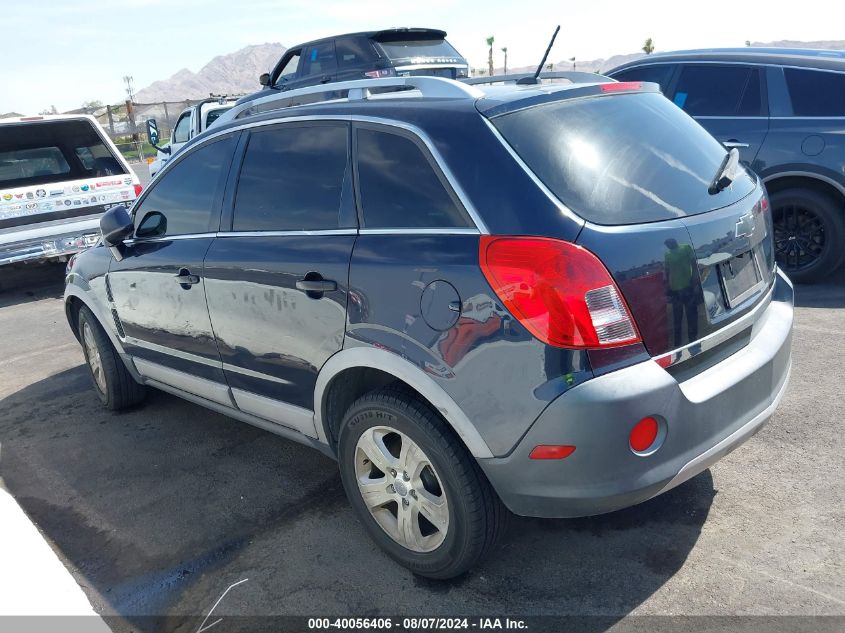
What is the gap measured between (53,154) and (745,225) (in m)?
8.51

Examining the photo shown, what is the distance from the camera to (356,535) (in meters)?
3.18

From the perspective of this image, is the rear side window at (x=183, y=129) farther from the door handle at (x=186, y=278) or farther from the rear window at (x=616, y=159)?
the rear window at (x=616, y=159)

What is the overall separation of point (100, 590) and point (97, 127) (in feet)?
24.2

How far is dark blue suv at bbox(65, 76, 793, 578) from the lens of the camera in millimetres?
2316

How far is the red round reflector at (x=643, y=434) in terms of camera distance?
2.30 m

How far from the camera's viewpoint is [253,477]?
12.5 feet

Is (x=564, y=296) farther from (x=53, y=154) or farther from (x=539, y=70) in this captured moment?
(x=53, y=154)

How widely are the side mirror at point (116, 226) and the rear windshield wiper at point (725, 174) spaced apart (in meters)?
3.11

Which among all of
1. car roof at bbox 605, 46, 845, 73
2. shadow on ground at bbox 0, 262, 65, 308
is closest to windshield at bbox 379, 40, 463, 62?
car roof at bbox 605, 46, 845, 73

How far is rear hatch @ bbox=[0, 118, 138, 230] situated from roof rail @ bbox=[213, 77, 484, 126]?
540 centimetres

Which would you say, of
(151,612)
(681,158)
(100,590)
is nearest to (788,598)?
(681,158)

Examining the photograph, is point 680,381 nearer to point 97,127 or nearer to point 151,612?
point 151,612

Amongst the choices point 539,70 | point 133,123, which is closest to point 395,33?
point 539,70

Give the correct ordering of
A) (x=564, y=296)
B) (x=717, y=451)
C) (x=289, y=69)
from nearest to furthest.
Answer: (x=564, y=296) < (x=717, y=451) < (x=289, y=69)
